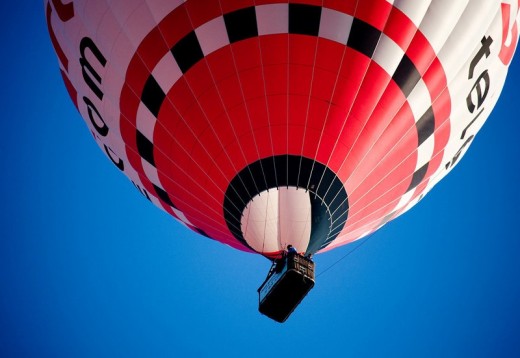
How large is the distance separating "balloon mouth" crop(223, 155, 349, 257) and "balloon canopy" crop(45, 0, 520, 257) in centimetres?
1

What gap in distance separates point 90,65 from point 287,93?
2110 mm

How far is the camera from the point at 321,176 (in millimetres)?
4059

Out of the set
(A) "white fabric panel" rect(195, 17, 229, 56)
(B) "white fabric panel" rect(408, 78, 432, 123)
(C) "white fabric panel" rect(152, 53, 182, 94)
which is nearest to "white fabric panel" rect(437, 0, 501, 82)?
(B) "white fabric panel" rect(408, 78, 432, 123)

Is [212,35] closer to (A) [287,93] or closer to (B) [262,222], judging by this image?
(A) [287,93]

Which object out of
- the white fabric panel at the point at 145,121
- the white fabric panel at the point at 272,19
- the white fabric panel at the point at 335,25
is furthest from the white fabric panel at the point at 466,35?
the white fabric panel at the point at 145,121

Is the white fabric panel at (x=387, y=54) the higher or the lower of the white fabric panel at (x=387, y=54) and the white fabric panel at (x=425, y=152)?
the lower

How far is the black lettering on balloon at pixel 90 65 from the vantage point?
4598mm

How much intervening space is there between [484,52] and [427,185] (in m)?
1.57

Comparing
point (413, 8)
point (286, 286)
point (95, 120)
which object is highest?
point (413, 8)

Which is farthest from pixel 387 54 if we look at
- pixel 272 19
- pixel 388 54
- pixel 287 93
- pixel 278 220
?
pixel 278 220

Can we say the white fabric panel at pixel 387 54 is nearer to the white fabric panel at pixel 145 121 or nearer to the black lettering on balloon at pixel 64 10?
the white fabric panel at pixel 145 121

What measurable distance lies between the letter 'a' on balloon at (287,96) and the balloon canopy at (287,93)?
0.01m

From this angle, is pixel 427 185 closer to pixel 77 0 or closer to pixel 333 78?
pixel 333 78

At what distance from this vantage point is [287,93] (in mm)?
3914
